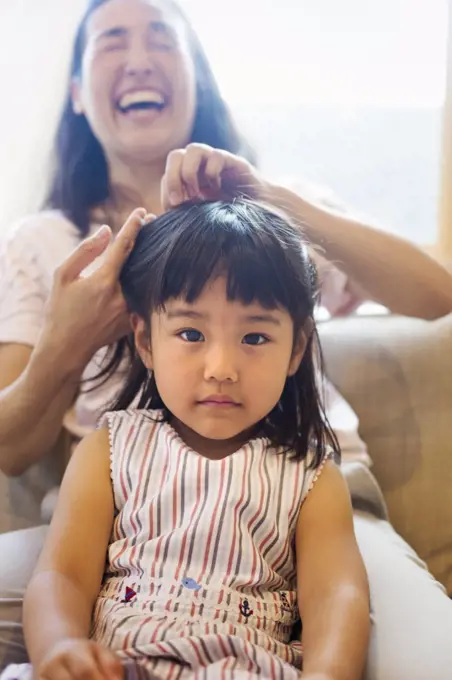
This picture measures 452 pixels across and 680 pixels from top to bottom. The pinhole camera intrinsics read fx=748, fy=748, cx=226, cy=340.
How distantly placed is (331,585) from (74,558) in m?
0.28

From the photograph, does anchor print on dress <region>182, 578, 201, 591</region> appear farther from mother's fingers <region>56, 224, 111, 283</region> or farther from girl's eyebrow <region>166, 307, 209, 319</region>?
mother's fingers <region>56, 224, 111, 283</region>

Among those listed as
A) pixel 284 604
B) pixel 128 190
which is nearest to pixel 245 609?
pixel 284 604

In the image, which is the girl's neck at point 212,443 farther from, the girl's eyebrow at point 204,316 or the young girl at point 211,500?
the girl's eyebrow at point 204,316

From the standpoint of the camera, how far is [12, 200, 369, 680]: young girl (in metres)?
0.76

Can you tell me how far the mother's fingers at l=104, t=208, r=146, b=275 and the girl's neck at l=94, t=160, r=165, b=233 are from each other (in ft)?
0.83

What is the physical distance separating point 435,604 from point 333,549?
13 cm

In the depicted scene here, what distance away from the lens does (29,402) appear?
104cm

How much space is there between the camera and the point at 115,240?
0.95m

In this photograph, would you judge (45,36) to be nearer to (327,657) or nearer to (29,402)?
(29,402)

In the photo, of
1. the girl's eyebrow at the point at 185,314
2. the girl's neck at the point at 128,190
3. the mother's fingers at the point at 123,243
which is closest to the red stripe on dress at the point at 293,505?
the girl's eyebrow at the point at 185,314

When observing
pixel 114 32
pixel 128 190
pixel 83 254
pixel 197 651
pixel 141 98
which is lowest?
pixel 197 651

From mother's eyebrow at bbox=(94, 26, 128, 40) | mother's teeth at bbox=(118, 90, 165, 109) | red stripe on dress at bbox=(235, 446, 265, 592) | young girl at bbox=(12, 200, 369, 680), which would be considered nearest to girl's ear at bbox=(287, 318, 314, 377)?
young girl at bbox=(12, 200, 369, 680)

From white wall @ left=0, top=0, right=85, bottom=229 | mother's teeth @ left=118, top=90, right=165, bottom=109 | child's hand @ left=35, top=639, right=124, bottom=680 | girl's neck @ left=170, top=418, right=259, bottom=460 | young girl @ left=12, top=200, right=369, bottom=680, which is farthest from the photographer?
white wall @ left=0, top=0, right=85, bottom=229

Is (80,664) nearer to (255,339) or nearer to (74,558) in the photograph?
(74,558)
